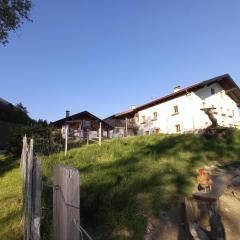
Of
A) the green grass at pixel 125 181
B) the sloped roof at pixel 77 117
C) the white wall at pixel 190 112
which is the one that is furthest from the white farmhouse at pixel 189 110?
the green grass at pixel 125 181

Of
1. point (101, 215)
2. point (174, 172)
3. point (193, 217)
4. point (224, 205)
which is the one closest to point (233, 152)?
point (174, 172)

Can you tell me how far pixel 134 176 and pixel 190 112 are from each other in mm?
26652

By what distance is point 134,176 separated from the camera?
44.9ft

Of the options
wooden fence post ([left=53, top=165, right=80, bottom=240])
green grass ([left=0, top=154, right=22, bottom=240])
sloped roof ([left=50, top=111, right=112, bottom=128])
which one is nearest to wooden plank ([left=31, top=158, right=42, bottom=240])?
wooden fence post ([left=53, top=165, right=80, bottom=240])

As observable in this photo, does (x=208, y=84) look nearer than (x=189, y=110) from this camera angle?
No

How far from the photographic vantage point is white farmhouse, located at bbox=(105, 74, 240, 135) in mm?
39344

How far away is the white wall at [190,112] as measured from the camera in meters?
39.1

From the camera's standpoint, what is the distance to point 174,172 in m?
15.2

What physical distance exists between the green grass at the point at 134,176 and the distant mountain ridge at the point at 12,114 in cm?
2308

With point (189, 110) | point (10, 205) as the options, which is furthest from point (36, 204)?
point (189, 110)

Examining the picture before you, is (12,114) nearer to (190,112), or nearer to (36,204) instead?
(190,112)

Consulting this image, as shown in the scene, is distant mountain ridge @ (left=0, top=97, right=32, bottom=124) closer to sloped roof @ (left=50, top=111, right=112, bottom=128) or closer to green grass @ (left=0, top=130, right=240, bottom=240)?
sloped roof @ (left=50, top=111, right=112, bottom=128)

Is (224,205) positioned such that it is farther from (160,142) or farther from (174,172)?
(160,142)

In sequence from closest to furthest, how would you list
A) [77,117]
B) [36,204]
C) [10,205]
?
1. [36,204]
2. [10,205]
3. [77,117]
